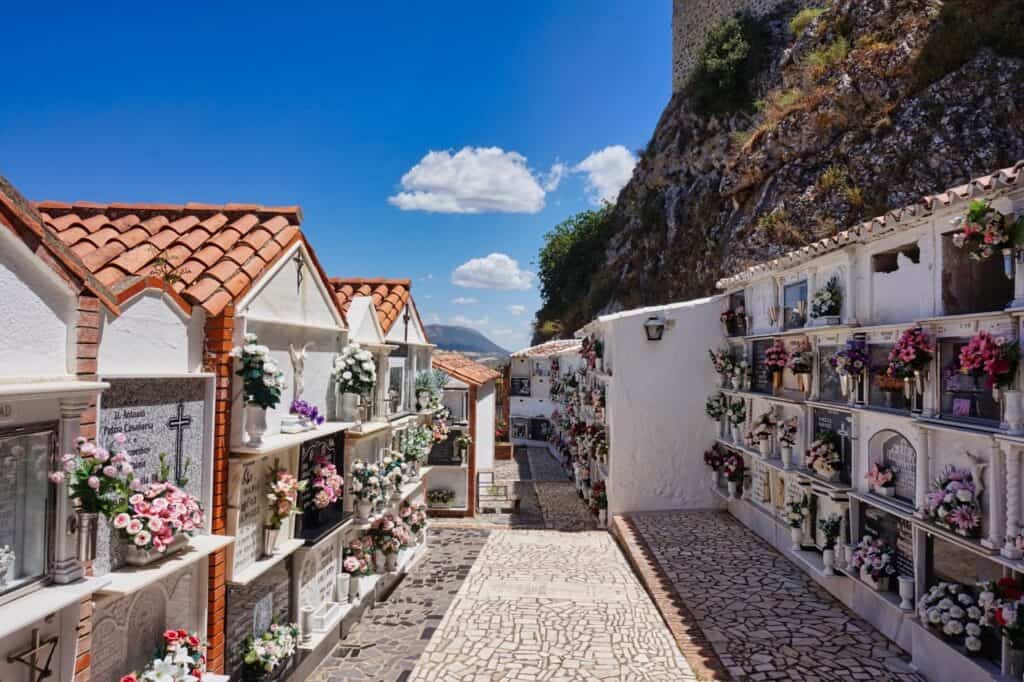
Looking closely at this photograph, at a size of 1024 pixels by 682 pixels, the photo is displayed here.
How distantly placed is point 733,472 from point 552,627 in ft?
23.7

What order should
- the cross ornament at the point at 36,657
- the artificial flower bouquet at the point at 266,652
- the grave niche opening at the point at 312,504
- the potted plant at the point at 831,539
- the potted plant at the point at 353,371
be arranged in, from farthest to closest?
the potted plant at the point at 831,539
the potted plant at the point at 353,371
the grave niche opening at the point at 312,504
the artificial flower bouquet at the point at 266,652
the cross ornament at the point at 36,657

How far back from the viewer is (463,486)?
2198cm

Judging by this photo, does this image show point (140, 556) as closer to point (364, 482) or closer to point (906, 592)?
point (364, 482)

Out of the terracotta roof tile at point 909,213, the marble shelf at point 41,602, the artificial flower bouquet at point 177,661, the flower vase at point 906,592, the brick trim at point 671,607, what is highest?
the terracotta roof tile at point 909,213

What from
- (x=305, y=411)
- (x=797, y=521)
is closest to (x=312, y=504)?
(x=305, y=411)

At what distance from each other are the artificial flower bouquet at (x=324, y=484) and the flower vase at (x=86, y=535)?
4.54 metres

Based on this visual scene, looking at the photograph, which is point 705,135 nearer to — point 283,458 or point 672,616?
point 672,616

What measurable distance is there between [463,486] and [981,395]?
16767 mm

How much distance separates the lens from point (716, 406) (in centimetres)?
1691

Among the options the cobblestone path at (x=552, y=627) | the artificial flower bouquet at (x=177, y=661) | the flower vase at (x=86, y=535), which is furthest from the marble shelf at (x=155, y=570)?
the cobblestone path at (x=552, y=627)

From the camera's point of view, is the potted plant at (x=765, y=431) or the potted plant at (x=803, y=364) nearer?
the potted plant at (x=803, y=364)

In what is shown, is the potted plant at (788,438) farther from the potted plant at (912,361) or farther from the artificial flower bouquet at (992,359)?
the artificial flower bouquet at (992,359)

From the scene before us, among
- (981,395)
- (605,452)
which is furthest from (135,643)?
(605,452)

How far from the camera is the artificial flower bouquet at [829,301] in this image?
11.2m
